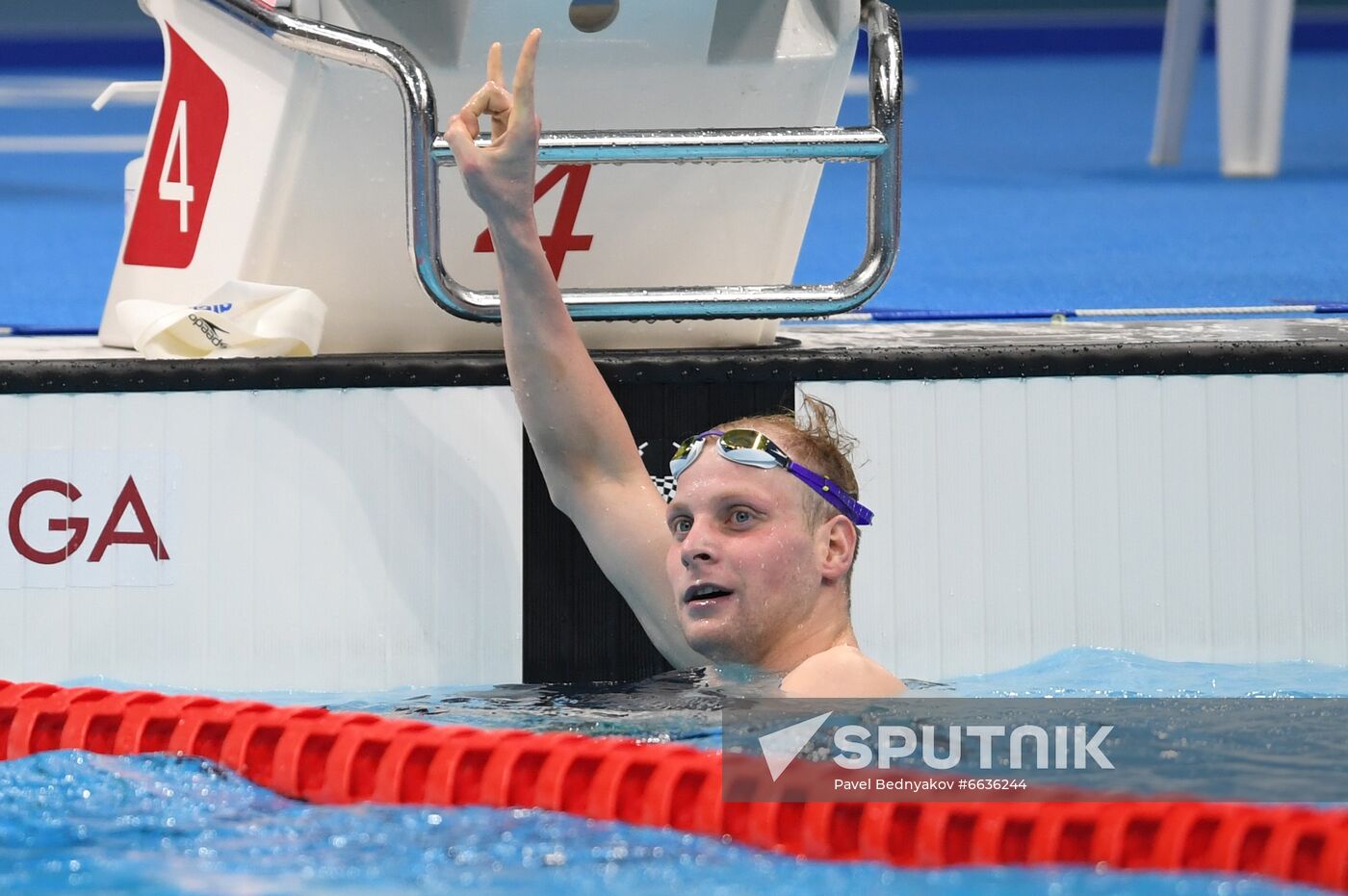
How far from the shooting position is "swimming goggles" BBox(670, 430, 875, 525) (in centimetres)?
274

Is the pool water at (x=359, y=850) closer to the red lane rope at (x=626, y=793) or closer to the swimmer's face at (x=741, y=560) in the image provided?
the red lane rope at (x=626, y=793)

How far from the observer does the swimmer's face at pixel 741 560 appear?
2.66 m

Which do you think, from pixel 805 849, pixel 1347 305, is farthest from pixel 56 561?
pixel 1347 305

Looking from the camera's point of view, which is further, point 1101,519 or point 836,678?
point 1101,519

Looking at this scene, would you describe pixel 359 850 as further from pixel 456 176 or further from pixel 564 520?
pixel 456 176

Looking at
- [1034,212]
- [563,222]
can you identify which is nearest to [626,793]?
[563,222]

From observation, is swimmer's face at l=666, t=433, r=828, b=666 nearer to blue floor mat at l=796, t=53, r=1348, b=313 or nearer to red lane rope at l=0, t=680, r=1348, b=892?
red lane rope at l=0, t=680, r=1348, b=892

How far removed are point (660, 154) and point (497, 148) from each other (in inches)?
11.0

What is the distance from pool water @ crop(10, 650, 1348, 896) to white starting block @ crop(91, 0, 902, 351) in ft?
2.71

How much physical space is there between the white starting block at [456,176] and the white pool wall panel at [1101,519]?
38 centimetres

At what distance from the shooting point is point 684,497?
2734 millimetres

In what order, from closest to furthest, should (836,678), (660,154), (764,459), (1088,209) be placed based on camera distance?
(836,678)
(764,459)
(660,154)
(1088,209)

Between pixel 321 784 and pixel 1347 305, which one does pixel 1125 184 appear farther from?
pixel 321 784

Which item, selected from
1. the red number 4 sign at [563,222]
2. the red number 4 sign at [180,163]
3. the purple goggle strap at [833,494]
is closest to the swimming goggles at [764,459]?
the purple goggle strap at [833,494]
